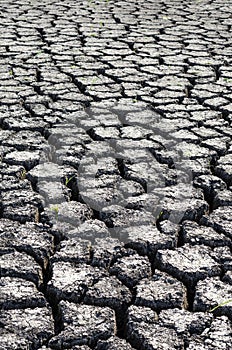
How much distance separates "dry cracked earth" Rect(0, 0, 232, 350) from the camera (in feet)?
6.86

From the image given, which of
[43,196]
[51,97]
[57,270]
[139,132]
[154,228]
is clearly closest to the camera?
[57,270]

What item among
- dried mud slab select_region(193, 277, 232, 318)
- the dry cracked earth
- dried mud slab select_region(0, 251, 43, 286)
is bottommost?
the dry cracked earth

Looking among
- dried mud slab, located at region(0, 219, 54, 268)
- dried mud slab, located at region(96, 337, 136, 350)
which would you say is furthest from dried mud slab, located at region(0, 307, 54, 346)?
dried mud slab, located at region(0, 219, 54, 268)

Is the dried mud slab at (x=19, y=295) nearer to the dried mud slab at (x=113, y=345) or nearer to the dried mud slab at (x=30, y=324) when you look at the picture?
the dried mud slab at (x=30, y=324)

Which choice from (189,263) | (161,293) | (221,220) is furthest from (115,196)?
(161,293)

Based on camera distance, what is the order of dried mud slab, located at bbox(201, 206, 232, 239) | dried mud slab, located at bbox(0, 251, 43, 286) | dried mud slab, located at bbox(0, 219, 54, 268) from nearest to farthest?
dried mud slab, located at bbox(0, 251, 43, 286)
dried mud slab, located at bbox(0, 219, 54, 268)
dried mud slab, located at bbox(201, 206, 232, 239)

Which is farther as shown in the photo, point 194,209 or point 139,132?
point 139,132

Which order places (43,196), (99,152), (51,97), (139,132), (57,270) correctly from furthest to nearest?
(51,97), (139,132), (99,152), (43,196), (57,270)

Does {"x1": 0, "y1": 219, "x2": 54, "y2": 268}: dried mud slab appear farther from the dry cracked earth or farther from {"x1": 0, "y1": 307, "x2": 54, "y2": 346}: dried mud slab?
{"x1": 0, "y1": 307, "x2": 54, "y2": 346}: dried mud slab

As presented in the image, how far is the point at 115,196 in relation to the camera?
285cm

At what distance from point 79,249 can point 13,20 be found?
14.4 ft

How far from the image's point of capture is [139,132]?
359 centimetres

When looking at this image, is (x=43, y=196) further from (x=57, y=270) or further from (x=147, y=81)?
(x=147, y=81)

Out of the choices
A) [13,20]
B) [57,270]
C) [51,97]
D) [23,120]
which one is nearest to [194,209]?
[57,270]
